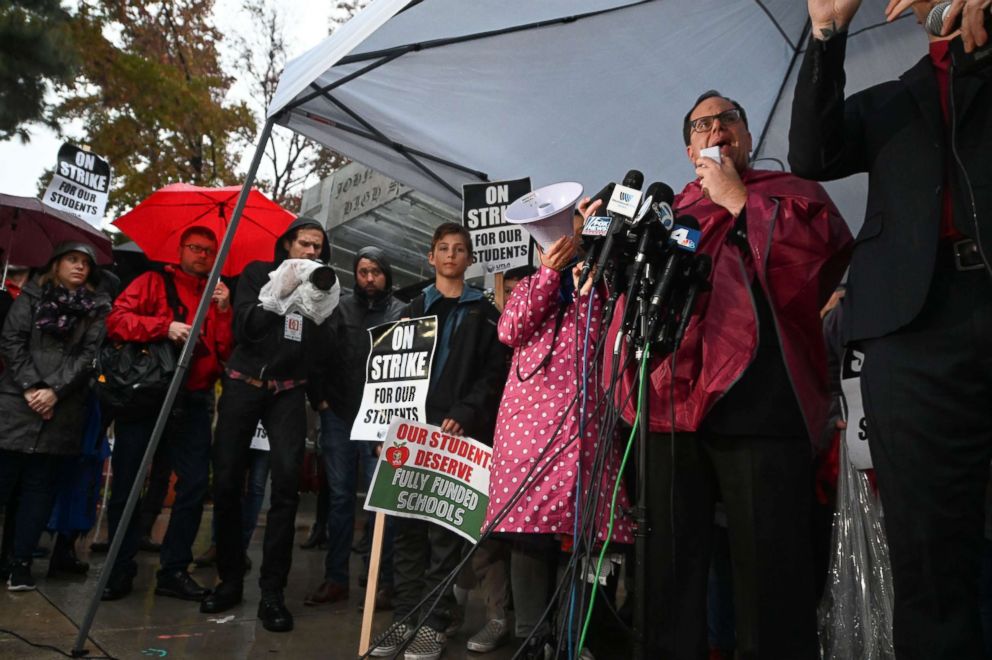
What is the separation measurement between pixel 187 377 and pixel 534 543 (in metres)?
2.70

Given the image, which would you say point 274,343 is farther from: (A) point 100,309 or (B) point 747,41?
(B) point 747,41

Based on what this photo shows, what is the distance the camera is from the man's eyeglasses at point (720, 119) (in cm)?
275

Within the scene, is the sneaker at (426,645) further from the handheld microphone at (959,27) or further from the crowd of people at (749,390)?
the handheld microphone at (959,27)

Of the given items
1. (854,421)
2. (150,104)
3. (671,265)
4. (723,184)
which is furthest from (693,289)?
(150,104)

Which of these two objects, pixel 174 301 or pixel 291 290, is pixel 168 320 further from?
pixel 291 290

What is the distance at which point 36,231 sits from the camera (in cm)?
731

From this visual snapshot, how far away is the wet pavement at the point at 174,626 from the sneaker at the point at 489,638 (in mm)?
36

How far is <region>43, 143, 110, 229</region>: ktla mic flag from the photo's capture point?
7.57m

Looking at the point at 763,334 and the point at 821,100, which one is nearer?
the point at 821,100

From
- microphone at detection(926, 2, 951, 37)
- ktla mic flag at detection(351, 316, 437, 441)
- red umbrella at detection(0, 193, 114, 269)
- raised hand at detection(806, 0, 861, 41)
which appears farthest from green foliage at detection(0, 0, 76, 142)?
microphone at detection(926, 2, 951, 37)

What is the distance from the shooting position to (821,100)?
2.07m

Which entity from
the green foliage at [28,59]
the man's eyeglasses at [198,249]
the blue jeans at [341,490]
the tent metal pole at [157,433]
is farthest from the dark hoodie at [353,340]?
the green foliage at [28,59]

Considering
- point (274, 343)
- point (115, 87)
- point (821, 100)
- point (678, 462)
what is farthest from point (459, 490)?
point (115, 87)

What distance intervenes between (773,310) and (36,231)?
6.97m
